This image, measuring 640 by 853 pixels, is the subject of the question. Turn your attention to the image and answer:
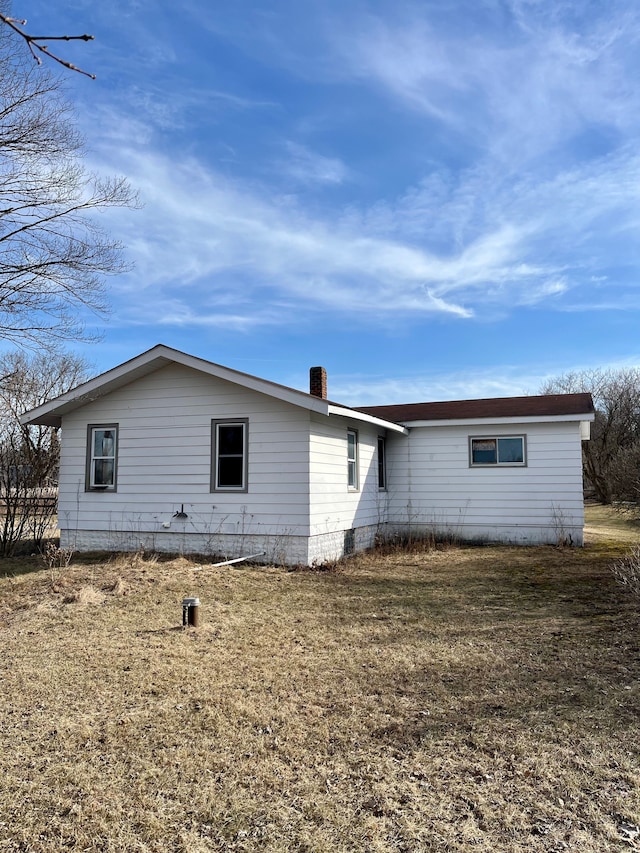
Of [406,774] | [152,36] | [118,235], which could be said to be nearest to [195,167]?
[118,235]

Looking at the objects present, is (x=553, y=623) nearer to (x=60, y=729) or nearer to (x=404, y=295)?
(x=60, y=729)

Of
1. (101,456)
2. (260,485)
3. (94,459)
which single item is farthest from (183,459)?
(94,459)

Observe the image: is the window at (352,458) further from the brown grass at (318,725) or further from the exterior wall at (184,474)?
the brown grass at (318,725)

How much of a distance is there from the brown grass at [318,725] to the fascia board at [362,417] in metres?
3.80

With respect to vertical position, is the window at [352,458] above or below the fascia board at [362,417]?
below

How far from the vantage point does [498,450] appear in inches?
572

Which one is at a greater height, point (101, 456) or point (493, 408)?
point (493, 408)

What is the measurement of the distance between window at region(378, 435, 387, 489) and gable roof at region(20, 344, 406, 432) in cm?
252

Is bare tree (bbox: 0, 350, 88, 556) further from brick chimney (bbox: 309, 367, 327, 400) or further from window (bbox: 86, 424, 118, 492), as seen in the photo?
brick chimney (bbox: 309, 367, 327, 400)

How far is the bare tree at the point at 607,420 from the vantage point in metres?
31.7

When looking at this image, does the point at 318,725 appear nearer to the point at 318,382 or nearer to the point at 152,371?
the point at 152,371

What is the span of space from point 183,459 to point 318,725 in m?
8.15

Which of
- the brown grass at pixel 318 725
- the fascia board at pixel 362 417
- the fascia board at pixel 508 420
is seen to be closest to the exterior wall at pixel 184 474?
the fascia board at pixel 362 417

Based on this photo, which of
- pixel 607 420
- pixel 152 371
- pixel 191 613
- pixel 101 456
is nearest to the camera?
pixel 191 613
